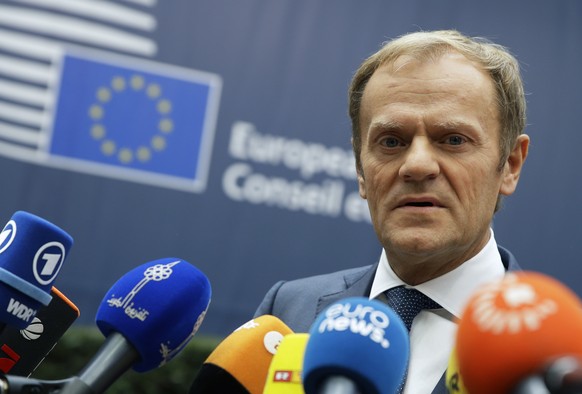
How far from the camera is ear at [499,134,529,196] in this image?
235 cm

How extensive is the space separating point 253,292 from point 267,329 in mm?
4187

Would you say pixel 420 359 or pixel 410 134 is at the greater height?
pixel 410 134

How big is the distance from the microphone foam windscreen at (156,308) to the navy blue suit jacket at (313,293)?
68 cm

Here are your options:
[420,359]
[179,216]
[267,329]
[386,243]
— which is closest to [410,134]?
[386,243]

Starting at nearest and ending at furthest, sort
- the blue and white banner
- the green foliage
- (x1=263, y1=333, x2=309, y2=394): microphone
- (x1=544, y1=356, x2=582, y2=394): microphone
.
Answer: (x1=544, y1=356, x2=582, y2=394): microphone < (x1=263, y1=333, x2=309, y2=394): microphone < the green foliage < the blue and white banner

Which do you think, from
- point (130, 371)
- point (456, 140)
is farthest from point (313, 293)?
point (130, 371)

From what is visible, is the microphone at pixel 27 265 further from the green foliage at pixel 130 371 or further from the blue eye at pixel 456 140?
the green foliage at pixel 130 371

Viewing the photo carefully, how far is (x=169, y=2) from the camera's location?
585 centimetres

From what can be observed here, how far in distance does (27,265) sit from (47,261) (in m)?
0.03

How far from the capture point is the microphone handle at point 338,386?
116 centimetres

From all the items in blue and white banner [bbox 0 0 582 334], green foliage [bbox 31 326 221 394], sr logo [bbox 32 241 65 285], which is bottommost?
green foliage [bbox 31 326 221 394]

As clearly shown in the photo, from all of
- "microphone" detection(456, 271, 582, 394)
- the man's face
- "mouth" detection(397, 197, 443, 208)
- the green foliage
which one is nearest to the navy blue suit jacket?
the man's face

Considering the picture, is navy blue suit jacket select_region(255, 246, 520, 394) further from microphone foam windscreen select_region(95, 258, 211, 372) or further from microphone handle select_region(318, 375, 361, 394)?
microphone handle select_region(318, 375, 361, 394)

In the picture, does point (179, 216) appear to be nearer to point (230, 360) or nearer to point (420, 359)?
point (420, 359)
